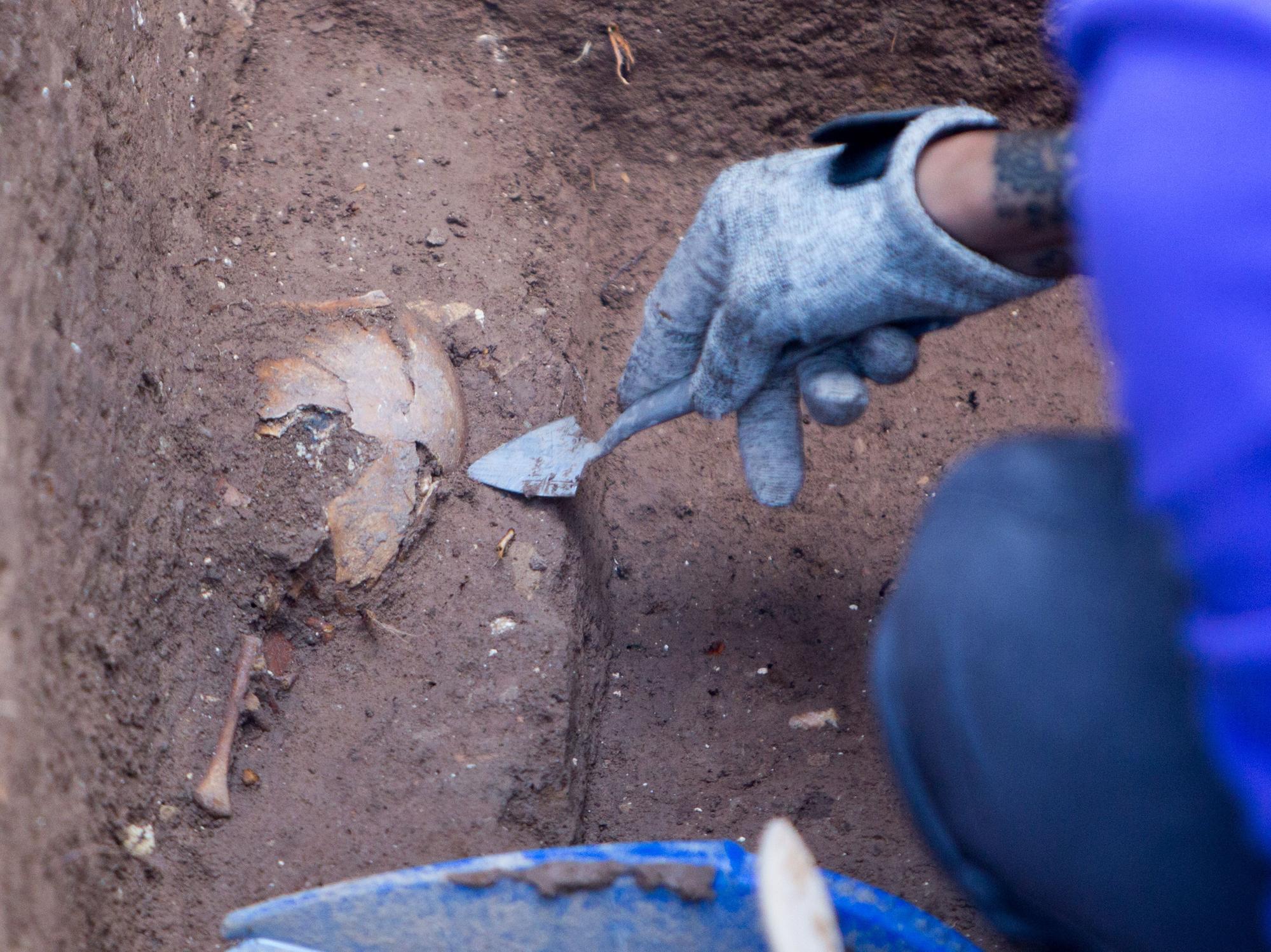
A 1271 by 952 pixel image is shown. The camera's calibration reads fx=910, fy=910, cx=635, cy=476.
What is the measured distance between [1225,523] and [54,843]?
133cm

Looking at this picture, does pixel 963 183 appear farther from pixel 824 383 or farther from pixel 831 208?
pixel 824 383

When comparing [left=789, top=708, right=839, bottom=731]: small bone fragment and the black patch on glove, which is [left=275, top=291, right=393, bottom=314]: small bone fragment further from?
[left=789, top=708, right=839, bottom=731]: small bone fragment

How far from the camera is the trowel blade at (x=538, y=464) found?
185 cm

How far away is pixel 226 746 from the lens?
5.13ft

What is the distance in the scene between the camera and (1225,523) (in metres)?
0.55

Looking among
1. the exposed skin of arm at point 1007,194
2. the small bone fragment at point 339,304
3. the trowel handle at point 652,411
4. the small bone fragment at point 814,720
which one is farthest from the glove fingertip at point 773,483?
the small bone fragment at point 339,304

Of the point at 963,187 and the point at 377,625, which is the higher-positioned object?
the point at 963,187

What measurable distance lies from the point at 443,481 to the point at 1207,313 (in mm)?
1466

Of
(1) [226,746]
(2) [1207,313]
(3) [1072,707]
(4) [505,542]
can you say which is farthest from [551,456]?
(2) [1207,313]

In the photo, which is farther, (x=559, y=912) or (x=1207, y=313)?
(x=559, y=912)

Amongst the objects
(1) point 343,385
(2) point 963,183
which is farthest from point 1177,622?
(1) point 343,385

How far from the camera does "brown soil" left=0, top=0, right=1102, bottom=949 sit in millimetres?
1323

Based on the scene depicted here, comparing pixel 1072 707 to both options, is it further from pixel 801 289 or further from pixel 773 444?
pixel 773 444

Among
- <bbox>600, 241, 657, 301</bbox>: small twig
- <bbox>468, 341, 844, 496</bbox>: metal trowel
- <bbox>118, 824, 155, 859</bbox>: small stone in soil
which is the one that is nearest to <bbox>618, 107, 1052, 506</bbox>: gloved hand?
<bbox>468, 341, 844, 496</bbox>: metal trowel
